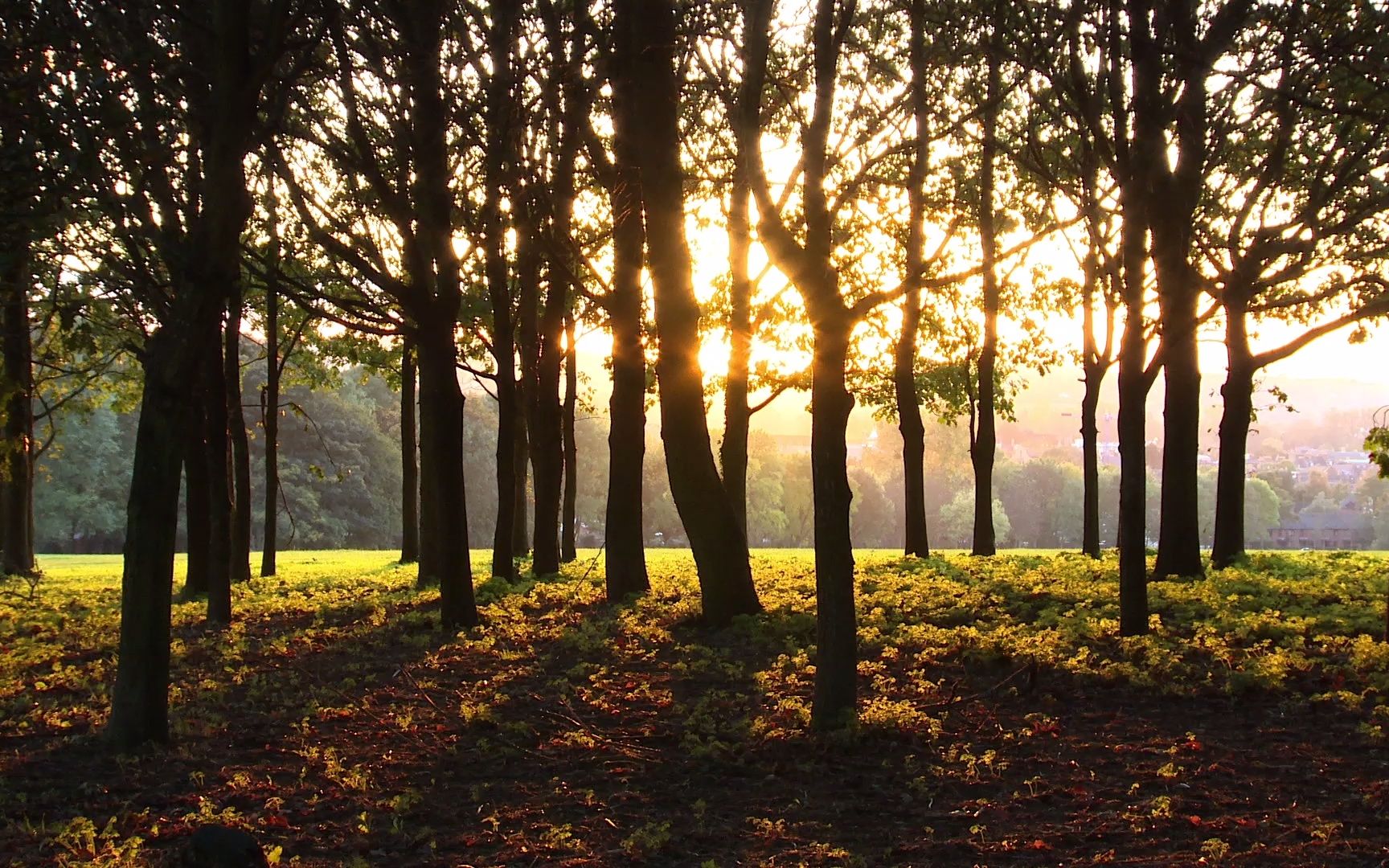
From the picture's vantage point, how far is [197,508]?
1495cm

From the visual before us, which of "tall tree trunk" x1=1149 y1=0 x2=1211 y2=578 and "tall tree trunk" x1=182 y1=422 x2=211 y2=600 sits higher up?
"tall tree trunk" x1=1149 y1=0 x2=1211 y2=578

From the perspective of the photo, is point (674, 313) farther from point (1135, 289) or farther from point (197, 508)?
point (197, 508)

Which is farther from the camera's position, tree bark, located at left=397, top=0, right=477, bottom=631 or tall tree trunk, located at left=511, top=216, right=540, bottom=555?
tall tree trunk, located at left=511, top=216, right=540, bottom=555

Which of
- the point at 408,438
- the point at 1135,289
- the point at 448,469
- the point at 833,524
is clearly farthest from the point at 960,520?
the point at 833,524

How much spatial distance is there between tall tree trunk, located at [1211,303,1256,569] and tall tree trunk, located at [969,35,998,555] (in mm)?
4316

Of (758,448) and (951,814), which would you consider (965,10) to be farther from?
(758,448)

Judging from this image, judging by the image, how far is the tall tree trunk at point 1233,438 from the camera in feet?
56.4

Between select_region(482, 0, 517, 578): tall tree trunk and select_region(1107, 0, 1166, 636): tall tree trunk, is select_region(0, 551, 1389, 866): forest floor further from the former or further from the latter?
select_region(482, 0, 517, 578): tall tree trunk

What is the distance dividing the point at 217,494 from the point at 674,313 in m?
7.99

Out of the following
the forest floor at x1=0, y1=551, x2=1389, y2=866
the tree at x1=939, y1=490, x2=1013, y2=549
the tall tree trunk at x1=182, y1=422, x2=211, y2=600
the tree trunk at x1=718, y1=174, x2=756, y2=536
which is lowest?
the tree at x1=939, y1=490, x2=1013, y2=549

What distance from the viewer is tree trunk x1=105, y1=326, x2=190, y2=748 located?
751 centimetres

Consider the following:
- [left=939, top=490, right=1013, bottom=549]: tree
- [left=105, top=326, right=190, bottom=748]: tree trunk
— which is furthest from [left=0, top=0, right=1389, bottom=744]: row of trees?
[left=939, top=490, right=1013, bottom=549]: tree

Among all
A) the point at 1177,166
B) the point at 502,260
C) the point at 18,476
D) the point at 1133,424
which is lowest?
the point at 18,476

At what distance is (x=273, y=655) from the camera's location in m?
11.8
